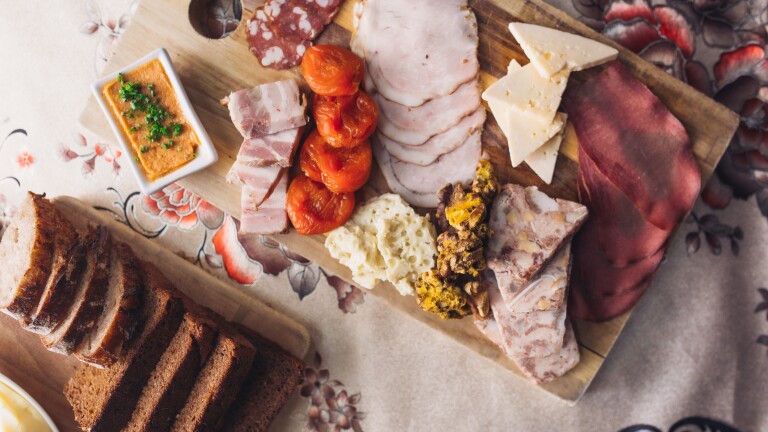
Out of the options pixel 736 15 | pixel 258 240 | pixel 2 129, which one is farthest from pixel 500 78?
pixel 2 129

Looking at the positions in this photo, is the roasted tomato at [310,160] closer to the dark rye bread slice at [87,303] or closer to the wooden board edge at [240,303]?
the wooden board edge at [240,303]

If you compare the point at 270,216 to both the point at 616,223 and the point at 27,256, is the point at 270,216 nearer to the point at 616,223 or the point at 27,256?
the point at 27,256

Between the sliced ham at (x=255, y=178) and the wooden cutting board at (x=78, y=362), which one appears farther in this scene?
the wooden cutting board at (x=78, y=362)

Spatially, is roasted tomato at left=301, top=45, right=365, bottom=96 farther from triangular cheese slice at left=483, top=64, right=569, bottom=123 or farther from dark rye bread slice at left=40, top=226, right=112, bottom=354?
dark rye bread slice at left=40, top=226, right=112, bottom=354

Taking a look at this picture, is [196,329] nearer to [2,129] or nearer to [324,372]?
[324,372]

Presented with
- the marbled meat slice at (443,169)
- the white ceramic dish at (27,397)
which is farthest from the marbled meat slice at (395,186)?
the white ceramic dish at (27,397)

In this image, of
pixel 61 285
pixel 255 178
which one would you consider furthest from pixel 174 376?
pixel 255 178
